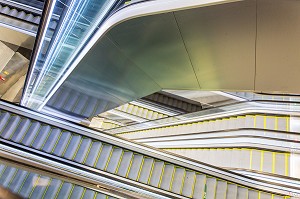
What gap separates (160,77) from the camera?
3258mm

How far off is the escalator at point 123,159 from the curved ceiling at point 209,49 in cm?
129

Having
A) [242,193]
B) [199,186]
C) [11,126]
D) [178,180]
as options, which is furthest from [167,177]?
[11,126]

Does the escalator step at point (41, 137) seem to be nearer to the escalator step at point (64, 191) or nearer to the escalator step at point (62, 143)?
the escalator step at point (62, 143)

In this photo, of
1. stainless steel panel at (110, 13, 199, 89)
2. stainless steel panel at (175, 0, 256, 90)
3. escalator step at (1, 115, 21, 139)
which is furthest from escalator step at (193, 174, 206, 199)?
escalator step at (1, 115, 21, 139)

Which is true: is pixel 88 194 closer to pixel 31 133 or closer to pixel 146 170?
pixel 146 170

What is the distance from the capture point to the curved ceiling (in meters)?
1.73

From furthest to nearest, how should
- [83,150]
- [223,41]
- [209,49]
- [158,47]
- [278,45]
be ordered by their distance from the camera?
1. [83,150]
2. [158,47]
3. [209,49]
4. [223,41]
5. [278,45]

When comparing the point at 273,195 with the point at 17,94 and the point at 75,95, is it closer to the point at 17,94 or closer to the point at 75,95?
the point at 75,95

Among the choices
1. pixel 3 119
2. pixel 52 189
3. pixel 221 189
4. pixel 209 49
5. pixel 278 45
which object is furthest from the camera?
pixel 3 119

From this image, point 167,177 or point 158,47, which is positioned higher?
A: point 158,47

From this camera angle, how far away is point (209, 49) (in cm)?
225

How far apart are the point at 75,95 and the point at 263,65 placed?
12.1ft

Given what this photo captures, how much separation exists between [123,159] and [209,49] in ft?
8.58

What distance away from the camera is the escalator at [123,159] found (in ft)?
12.7
